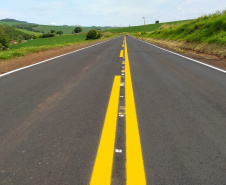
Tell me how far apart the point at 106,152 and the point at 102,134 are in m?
0.37

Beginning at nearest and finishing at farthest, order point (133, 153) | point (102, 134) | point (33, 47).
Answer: point (133, 153) < point (102, 134) < point (33, 47)

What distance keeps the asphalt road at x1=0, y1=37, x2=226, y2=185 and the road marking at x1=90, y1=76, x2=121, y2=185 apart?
3 cm

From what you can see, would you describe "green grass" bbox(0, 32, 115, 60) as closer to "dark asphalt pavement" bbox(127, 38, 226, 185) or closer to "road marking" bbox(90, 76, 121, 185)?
"road marking" bbox(90, 76, 121, 185)

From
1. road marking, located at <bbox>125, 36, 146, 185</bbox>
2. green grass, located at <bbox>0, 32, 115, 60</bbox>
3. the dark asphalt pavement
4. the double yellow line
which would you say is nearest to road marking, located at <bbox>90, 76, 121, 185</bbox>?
the double yellow line

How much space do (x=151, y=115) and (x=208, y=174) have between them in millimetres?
1301

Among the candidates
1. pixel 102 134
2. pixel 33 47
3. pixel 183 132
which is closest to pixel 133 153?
pixel 102 134

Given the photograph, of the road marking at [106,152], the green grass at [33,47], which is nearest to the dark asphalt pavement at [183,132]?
the road marking at [106,152]

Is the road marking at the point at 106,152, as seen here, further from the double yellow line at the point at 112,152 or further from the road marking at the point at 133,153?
the road marking at the point at 133,153

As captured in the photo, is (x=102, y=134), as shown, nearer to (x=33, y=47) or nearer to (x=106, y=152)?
(x=106, y=152)

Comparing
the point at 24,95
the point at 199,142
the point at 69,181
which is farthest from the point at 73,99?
the point at 199,142

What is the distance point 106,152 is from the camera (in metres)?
1.98

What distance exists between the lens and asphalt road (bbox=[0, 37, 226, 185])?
169 cm

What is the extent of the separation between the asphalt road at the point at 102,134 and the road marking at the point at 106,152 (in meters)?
0.03

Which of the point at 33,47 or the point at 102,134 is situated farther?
the point at 33,47
